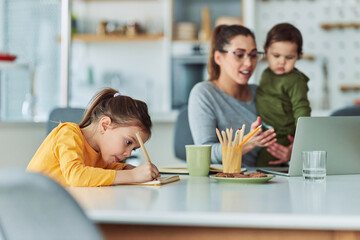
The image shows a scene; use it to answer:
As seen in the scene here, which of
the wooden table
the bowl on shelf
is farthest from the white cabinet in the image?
the wooden table

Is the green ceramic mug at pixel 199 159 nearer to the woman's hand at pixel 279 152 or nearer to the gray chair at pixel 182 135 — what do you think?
the woman's hand at pixel 279 152

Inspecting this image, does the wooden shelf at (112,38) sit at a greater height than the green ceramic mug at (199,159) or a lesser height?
greater

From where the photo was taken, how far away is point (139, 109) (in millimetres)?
1517

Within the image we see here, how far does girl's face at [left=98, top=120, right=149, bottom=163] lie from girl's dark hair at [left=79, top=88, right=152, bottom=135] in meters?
0.02

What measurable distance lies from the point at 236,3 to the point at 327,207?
480 centimetres

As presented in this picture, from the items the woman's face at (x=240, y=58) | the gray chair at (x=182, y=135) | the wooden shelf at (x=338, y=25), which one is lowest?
the gray chair at (x=182, y=135)

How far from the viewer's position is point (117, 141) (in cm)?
147

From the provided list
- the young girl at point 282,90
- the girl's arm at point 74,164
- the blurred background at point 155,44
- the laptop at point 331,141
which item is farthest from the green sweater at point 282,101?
the blurred background at point 155,44

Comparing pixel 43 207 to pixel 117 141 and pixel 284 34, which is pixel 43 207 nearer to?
pixel 117 141

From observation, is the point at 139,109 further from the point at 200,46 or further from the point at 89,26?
the point at 89,26

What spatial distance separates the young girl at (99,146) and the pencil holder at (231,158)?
247 mm

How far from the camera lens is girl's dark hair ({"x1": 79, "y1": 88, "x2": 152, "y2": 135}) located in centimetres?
148

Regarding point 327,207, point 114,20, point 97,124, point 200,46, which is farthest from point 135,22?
point 327,207

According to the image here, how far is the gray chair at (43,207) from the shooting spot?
2.03 feet
